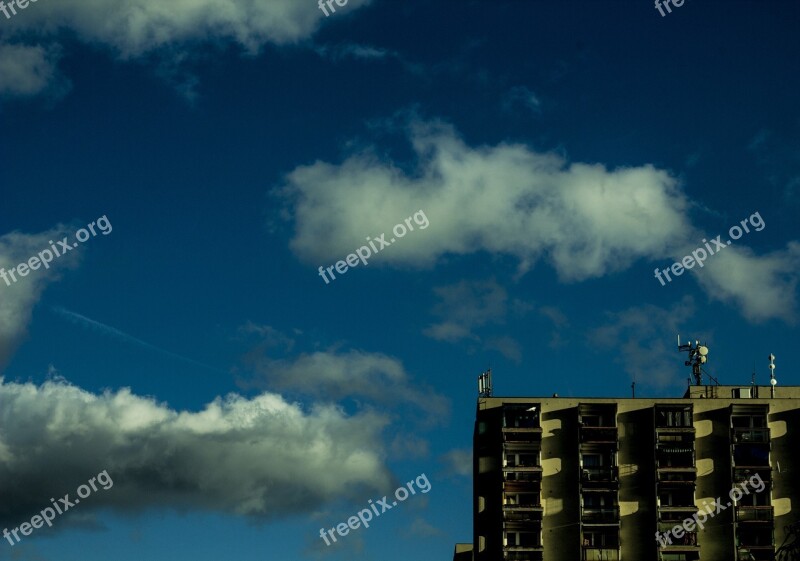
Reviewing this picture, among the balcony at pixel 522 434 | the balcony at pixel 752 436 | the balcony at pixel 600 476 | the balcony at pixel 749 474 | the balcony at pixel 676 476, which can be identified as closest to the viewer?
the balcony at pixel 676 476

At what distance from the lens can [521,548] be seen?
541 feet

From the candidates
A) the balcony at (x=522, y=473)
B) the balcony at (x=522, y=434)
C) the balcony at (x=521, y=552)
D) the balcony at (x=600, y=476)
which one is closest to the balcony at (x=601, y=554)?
the balcony at (x=521, y=552)

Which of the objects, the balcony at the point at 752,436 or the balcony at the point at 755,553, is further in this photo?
the balcony at the point at 752,436

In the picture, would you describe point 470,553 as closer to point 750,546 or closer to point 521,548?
point 521,548

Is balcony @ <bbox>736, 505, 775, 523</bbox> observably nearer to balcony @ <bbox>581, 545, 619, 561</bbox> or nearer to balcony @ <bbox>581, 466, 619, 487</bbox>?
balcony @ <bbox>581, 466, 619, 487</bbox>

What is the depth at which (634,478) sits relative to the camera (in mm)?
167875

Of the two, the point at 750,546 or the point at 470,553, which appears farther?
the point at 470,553

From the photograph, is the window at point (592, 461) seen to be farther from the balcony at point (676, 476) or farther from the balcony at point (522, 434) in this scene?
the balcony at point (676, 476)

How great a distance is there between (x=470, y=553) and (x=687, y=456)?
3887 centimetres

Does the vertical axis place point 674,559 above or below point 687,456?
below

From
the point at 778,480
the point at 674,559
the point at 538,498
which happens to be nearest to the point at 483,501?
the point at 538,498

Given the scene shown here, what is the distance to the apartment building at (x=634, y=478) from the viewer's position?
165375 mm

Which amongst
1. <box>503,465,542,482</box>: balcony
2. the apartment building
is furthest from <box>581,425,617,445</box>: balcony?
<box>503,465,542,482</box>: balcony

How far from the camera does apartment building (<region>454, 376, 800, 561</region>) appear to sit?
165 metres
